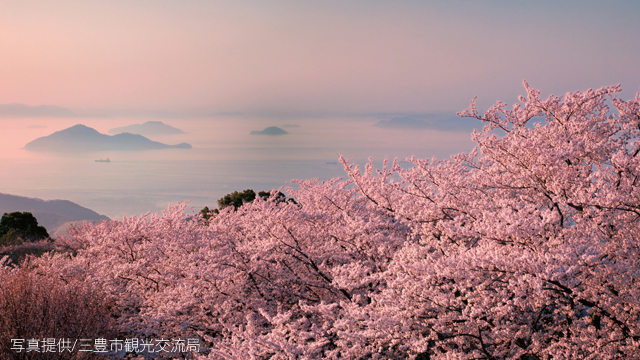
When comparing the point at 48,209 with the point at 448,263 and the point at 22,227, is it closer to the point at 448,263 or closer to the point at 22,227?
the point at 22,227

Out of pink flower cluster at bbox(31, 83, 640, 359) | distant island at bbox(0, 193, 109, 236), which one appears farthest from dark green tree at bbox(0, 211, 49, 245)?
distant island at bbox(0, 193, 109, 236)

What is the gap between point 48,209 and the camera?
108062mm

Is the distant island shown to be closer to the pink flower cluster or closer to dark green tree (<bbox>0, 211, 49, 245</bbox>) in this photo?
dark green tree (<bbox>0, 211, 49, 245</bbox>)

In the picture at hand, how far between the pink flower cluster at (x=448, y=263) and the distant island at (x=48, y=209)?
82131 millimetres

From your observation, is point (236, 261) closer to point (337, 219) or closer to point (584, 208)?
point (337, 219)

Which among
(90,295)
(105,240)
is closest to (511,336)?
(90,295)

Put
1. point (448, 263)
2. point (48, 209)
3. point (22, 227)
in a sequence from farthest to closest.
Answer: point (48, 209) < point (22, 227) < point (448, 263)

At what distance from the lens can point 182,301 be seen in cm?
1095

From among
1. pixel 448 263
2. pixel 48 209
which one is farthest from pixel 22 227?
pixel 48 209

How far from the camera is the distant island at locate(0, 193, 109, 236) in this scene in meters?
92.8

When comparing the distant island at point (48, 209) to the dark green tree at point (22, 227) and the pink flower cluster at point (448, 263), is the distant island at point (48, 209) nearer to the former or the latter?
the dark green tree at point (22, 227)

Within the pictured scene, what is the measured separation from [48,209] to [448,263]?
124709 millimetres

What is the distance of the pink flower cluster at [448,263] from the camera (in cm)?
695

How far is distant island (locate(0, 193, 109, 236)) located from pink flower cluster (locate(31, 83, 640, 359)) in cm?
8213
